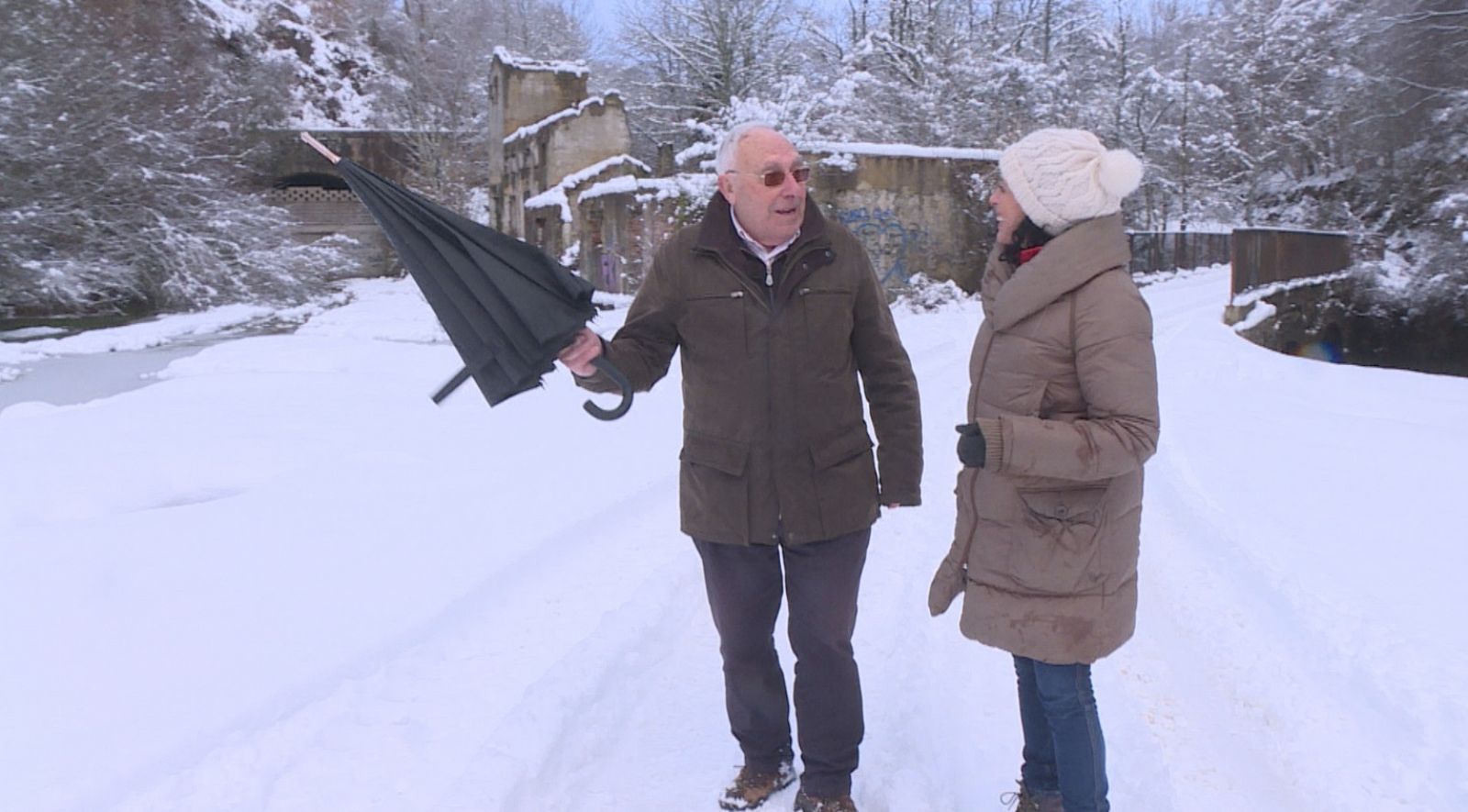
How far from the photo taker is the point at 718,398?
316 cm

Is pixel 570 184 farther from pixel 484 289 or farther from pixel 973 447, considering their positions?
pixel 973 447

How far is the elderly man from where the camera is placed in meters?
3.11

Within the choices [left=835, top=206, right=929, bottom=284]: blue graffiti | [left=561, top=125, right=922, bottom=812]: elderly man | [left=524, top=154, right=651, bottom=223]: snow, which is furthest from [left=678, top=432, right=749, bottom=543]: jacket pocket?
[left=524, top=154, right=651, bottom=223]: snow

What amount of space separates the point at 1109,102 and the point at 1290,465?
34477 mm

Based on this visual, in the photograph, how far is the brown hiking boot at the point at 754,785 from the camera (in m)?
3.36

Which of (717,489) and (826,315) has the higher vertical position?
(826,315)

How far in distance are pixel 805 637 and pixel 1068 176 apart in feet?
5.08

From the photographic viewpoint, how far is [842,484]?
10.3 ft

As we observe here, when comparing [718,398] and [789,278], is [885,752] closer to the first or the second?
[718,398]

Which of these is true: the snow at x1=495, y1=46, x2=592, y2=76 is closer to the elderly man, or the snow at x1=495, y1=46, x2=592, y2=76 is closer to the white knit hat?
the elderly man

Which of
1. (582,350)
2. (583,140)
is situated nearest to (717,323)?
(582,350)

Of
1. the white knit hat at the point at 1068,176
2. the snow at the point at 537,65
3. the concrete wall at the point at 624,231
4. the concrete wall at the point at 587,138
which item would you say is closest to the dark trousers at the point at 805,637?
the white knit hat at the point at 1068,176

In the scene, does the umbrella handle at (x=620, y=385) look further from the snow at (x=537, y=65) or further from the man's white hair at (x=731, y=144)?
the snow at (x=537, y=65)

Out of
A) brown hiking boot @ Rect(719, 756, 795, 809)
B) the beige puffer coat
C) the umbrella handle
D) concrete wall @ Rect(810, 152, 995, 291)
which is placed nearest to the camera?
the beige puffer coat
